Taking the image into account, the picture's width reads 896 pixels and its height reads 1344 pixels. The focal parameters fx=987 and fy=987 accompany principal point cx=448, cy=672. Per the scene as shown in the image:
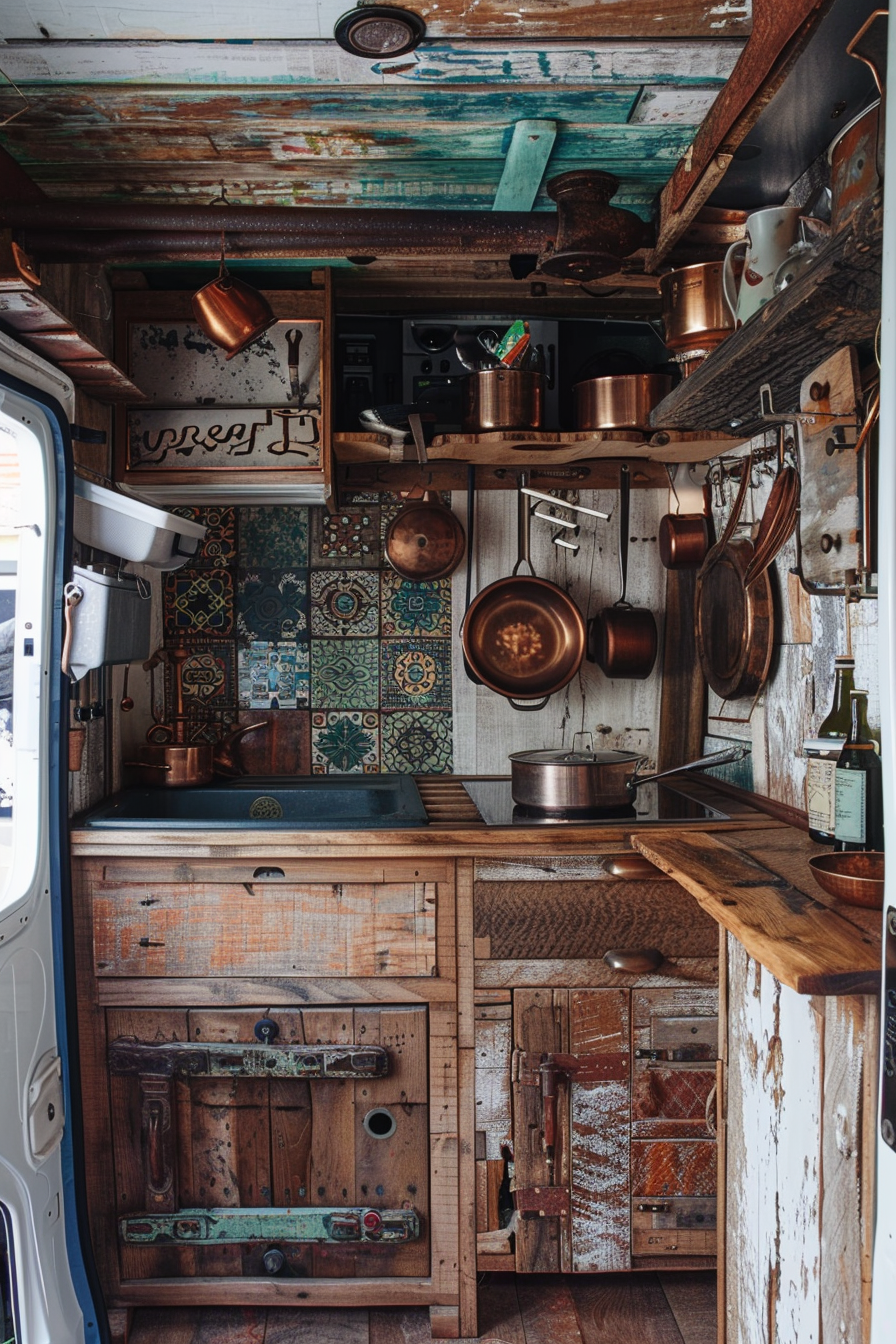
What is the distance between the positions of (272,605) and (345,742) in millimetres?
463

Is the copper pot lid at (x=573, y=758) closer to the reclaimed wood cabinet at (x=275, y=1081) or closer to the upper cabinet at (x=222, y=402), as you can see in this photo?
the reclaimed wood cabinet at (x=275, y=1081)

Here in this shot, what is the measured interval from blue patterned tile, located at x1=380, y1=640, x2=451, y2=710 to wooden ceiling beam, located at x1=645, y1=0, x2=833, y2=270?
4.16ft

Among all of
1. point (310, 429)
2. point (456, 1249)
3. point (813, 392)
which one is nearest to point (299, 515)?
point (310, 429)

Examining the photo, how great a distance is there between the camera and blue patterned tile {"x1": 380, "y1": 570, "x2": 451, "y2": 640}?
9.69 ft

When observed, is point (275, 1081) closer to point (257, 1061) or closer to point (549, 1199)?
point (257, 1061)

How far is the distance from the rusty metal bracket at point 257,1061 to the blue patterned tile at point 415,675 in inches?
41.7

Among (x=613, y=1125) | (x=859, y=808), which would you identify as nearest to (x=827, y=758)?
(x=859, y=808)

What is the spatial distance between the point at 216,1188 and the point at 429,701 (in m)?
1.38

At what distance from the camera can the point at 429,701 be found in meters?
2.96

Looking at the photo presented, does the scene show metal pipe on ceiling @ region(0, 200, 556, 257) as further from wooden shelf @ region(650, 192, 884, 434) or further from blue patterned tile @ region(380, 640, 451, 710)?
blue patterned tile @ region(380, 640, 451, 710)

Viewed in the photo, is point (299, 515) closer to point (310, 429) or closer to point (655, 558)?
point (310, 429)

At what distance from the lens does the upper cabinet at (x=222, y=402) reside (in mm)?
2594

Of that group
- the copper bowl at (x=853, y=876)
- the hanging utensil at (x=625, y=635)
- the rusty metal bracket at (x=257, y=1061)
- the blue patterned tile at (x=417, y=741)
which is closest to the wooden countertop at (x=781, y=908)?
the copper bowl at (x=853, y=876)

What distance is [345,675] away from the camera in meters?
2.95
